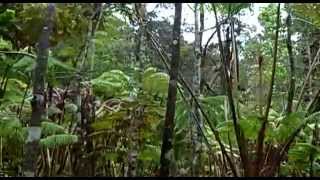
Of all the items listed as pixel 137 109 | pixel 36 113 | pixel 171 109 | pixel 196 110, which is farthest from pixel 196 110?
pixel 36 113

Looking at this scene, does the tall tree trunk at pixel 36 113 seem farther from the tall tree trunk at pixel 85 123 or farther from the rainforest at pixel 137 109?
the tall tree trunk at pixel 85 123

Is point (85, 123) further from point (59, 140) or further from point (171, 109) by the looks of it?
point (171, 109)

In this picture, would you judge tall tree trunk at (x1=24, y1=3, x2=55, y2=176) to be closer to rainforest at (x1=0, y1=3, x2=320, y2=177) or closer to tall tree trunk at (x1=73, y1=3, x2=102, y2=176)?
rainforest at (x1=0, y1=3, x2=320, y2=177)

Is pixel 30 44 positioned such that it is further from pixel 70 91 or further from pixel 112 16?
pixel 112 16

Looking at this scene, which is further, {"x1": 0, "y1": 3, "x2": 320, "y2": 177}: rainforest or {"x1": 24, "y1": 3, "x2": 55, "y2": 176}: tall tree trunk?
{"x1": 0, "y1": 3, "x2": 320, "y2": 177}: rainforest

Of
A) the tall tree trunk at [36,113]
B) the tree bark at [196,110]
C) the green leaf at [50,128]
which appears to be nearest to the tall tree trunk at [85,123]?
the green leaf at [50,128]

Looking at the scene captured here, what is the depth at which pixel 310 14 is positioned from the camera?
6836 millimetres

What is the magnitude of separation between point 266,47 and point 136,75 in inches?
238

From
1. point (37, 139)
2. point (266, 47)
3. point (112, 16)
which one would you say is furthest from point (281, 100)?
point (37, 139)

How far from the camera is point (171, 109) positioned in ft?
15.0

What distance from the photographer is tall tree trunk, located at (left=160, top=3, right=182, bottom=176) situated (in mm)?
4457

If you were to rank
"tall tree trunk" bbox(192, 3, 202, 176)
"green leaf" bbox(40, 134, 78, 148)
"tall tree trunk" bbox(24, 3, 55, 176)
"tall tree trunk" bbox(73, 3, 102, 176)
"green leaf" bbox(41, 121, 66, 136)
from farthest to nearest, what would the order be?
"tall tree trunk" bbox(73, 3, 102, 176)
"tall tree trunk" bbox(192, 3, 202, 176)
"green leaf" bbox(41, 121, 66, 136)
"green leaf" bbox(40, 134, 78, 148)
"tall tree trunk" bbox(24, 3, 55, 176)

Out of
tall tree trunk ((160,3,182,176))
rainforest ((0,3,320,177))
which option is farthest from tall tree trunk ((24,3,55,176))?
rainforest ((0,3,320,177))

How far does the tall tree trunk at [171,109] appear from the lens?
4457 mm
